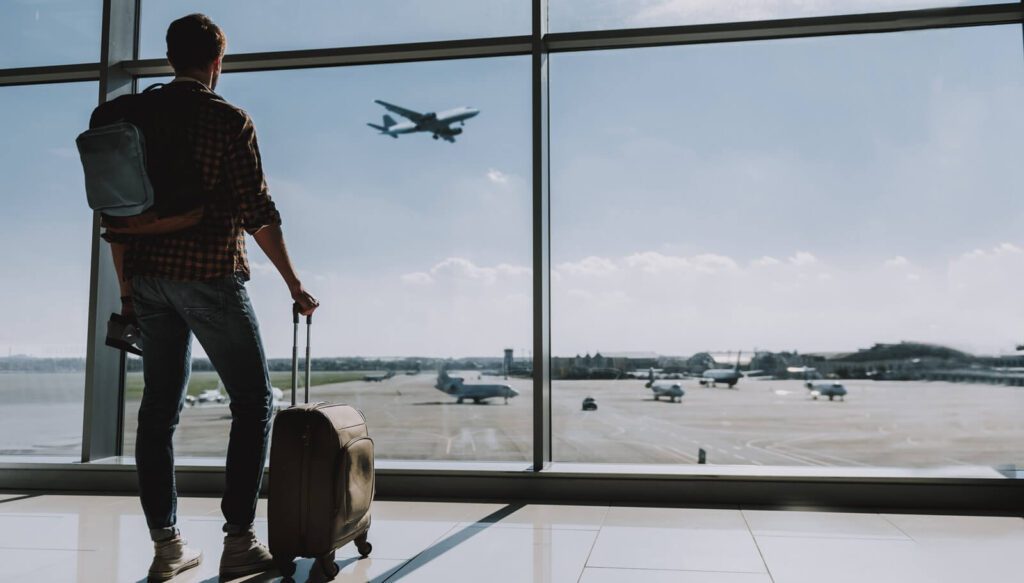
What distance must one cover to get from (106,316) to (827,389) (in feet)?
9.31

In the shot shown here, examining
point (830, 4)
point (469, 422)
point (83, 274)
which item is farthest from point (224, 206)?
point (830, 4)

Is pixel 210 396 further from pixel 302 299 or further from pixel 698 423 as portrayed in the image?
pixel 698 423

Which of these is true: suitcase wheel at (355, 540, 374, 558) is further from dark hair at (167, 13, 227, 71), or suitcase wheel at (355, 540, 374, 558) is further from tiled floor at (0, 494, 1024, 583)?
dark hair at (167, 13, 227, 71)

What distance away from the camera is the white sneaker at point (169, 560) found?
5.40 ft

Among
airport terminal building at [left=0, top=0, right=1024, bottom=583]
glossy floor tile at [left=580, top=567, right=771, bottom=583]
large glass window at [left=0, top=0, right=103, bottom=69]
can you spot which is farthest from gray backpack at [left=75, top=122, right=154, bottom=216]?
large glass window at [left=0, top=0, right=103, bottom=69]

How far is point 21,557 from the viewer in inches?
73.2

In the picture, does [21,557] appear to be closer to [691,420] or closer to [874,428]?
[691,420]

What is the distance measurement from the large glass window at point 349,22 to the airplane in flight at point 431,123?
29cm

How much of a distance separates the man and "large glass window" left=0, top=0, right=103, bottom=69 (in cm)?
181

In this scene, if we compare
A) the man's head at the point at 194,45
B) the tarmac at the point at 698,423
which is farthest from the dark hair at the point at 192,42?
the tarmac at the point at 698,423

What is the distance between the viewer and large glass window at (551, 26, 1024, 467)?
2643 mm

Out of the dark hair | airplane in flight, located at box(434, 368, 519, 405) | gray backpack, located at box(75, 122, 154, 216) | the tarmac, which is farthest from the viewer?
airplane in flight, located at box(434, 368, 519, 405)

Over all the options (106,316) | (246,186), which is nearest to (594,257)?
(246,186)

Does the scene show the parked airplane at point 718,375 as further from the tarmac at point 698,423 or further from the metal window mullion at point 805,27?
the metal window mullion at point 805,27
